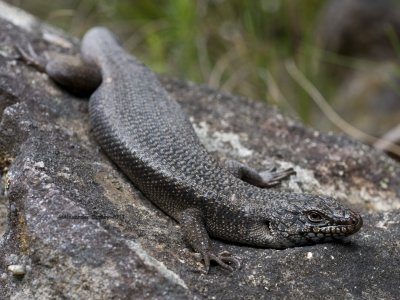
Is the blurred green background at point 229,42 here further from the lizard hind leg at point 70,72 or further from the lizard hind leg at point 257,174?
the lizard hind leg at point 257,174

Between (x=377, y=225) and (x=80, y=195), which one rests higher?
(x=377, y=225)

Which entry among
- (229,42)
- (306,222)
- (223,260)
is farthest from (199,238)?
(229,42)

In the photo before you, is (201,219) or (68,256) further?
(201,219)

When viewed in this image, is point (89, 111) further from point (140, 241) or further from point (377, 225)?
point (377, 225)

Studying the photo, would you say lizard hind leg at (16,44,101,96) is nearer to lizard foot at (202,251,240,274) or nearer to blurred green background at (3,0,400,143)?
blurred green background at (3,0,400,143)

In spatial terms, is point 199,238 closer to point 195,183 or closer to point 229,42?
point 195,183

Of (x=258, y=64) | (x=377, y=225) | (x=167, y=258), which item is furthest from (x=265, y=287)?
(x=258, y=64)

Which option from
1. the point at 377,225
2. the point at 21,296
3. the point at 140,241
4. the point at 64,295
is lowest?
the point at 21,296
